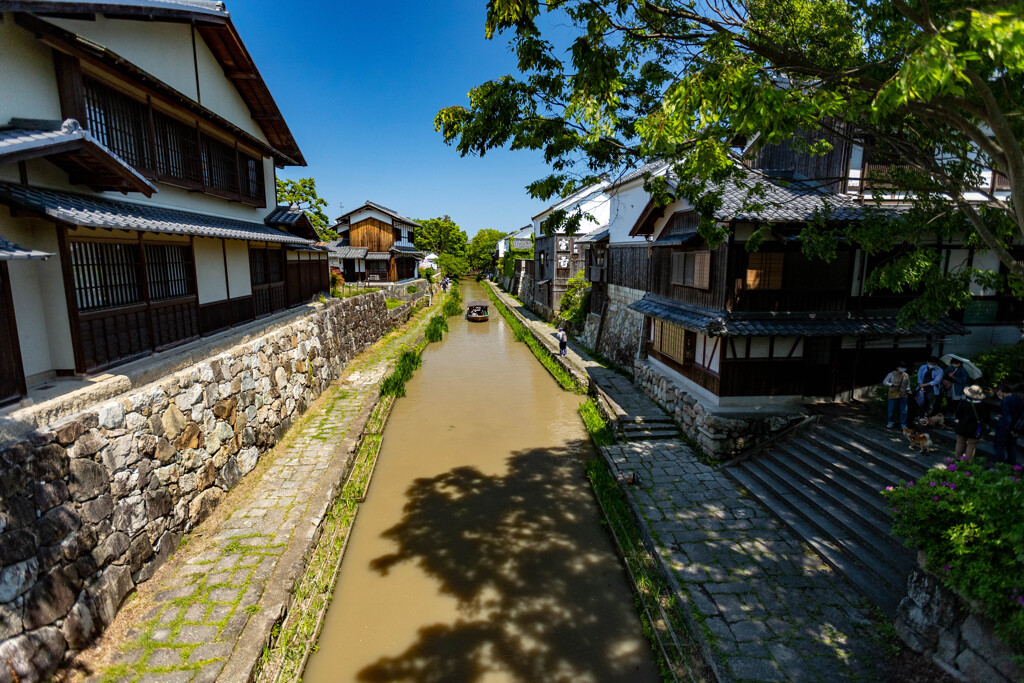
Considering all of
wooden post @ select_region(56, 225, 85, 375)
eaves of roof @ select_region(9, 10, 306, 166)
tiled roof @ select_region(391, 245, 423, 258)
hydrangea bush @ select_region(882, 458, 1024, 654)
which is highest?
eaves of roof @ select_region(9, 10, 306, 166)

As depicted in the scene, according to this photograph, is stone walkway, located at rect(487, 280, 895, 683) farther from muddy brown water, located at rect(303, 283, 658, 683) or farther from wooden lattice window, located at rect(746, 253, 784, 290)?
wooden lattice window, located at rect(746, 253, 784, 290)

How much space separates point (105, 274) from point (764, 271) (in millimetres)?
15905

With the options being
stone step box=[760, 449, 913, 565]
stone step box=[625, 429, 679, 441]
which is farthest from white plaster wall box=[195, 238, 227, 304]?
stone step box=[760, 449, 913, 565]

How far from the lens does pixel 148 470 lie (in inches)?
316

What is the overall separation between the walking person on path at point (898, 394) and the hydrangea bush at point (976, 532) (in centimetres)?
552

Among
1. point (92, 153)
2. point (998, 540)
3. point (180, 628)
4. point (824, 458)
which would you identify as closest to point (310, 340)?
point (92, 153)

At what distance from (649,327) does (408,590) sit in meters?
14.4

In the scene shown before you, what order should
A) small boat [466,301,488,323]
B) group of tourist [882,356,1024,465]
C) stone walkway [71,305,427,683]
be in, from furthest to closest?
small boat [466,301,488,323], group of tourist [882,356,1024,465], stone walkway [71,305,427,683]

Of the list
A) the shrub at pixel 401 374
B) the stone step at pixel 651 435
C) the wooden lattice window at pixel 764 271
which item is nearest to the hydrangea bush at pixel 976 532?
the wooden lattice window at pixel 764 271

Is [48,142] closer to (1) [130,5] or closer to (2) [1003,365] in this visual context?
(1) [130,5]

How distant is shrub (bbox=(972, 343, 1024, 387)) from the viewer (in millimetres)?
12805

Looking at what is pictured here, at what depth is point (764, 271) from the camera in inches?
521

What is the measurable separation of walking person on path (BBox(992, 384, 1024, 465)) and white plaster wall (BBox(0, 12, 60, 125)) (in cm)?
1850

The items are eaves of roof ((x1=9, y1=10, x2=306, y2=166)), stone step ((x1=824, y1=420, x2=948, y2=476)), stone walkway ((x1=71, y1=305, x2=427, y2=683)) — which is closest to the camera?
stone walkway ((x1=71, y1=305, x2=427, y2=683))
